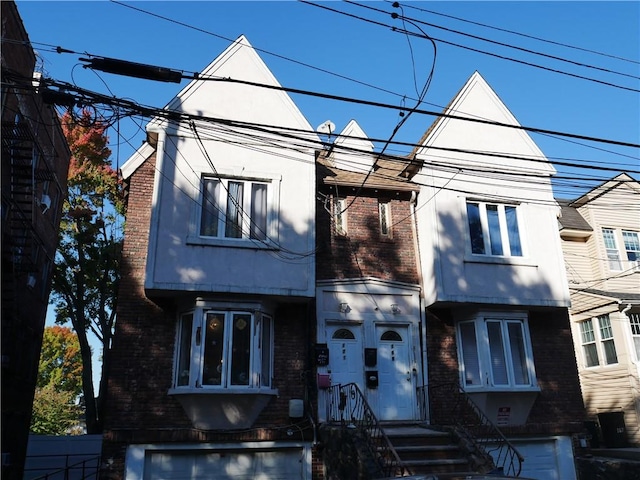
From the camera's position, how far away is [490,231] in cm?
1393

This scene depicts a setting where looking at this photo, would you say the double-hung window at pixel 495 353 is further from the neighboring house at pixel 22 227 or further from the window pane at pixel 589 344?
the neighboring house at pixel 22 227

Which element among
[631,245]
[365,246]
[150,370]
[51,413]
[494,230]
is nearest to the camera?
[150,370]

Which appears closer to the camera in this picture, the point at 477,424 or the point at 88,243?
the point at 477,424

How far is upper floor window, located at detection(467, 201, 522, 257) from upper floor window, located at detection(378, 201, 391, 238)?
1.99 meters

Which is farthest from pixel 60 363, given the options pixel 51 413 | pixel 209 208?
pixel 209 208

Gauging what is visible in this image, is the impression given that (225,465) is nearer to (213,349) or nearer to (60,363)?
(213,349)

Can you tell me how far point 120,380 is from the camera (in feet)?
36.9

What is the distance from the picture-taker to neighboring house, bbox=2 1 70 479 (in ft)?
43.7

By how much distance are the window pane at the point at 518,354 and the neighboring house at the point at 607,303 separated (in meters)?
7.97

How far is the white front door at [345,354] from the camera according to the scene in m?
12.6

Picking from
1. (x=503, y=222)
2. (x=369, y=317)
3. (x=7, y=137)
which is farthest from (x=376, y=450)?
(x=7, y=137)

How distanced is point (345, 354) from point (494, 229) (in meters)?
4.92

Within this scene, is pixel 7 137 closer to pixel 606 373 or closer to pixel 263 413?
pixel 263 413

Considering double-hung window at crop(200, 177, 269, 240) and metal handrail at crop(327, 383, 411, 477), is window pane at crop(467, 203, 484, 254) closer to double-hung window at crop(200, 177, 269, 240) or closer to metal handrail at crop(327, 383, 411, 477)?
metal handrail at crop(327, 383, 411, 477)
